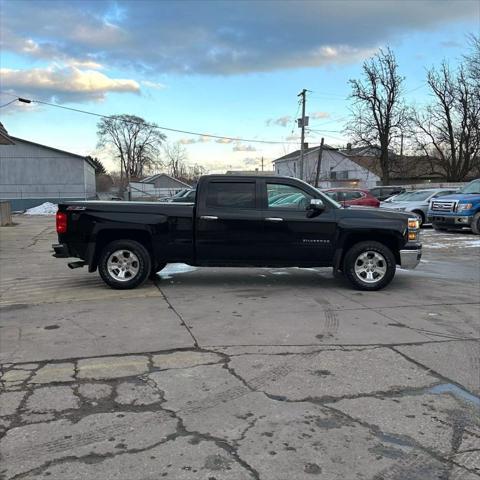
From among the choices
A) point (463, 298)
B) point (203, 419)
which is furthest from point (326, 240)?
point (203, 419)

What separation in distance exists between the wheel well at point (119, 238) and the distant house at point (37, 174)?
124ft

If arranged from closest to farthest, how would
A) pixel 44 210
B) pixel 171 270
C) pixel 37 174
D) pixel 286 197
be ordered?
pixel 286 197 → pixel 171 270 → pixel 44 210 → pixel 37 174

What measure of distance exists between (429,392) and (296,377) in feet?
3.64

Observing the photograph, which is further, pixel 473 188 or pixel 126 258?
pixel 473 188

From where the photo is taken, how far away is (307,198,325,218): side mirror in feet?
27.7

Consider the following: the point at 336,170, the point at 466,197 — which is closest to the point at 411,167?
the point at 336,170

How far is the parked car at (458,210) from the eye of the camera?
17.9 m

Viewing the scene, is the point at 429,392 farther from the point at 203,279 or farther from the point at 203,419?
the point at 203,279

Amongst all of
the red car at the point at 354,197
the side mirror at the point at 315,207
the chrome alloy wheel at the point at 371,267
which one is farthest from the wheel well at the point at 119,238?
the red car at the point at 354,197

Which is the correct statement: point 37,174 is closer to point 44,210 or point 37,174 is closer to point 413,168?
point 44,210

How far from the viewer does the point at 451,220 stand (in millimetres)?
18266

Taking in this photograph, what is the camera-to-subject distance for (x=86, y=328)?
20.5 ft

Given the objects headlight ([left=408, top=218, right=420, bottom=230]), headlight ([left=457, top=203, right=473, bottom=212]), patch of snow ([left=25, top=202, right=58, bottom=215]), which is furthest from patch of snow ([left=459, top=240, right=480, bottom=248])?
patch of snow ([left=25, top=202, right=58, bottom=215])

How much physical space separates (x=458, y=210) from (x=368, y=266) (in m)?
11.0
